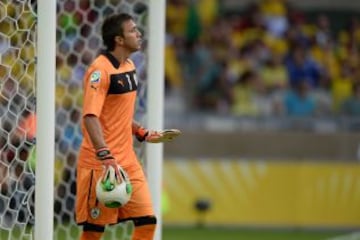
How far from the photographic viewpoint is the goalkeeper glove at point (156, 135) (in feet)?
30.5

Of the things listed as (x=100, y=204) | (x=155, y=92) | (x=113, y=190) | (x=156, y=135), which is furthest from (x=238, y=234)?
(x=113, y=190)

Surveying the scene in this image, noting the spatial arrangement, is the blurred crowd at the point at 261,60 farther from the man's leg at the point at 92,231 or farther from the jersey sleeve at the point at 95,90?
the jersey sleeve at the point at 95,90

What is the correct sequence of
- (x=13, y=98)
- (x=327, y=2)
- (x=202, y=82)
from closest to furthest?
1. (x=13, y=98)
2. (x=202, y=82)
3. (x=327, y=2)

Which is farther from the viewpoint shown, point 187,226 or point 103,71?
point 187,226

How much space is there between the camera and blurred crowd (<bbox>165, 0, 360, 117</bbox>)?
713 inches

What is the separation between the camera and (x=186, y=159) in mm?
17234

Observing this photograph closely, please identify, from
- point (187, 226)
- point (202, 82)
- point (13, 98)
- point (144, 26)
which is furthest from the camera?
point (202, 82)

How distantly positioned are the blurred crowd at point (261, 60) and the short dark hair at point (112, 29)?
28.5ft

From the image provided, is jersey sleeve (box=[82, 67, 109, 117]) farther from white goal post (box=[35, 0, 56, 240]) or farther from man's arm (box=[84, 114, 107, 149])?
white goal post (box=[35, 0, 56, 240])

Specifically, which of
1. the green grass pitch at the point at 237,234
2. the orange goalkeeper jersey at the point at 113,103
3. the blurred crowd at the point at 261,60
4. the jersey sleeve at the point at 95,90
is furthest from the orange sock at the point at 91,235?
the blurred crowd at the point at 261,60

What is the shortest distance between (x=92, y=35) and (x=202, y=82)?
280 inches

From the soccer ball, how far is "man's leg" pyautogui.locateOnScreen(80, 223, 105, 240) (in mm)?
293

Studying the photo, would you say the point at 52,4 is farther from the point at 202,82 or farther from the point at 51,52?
the point at 202,82

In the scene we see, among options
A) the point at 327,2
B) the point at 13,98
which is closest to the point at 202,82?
the point at 327,2
